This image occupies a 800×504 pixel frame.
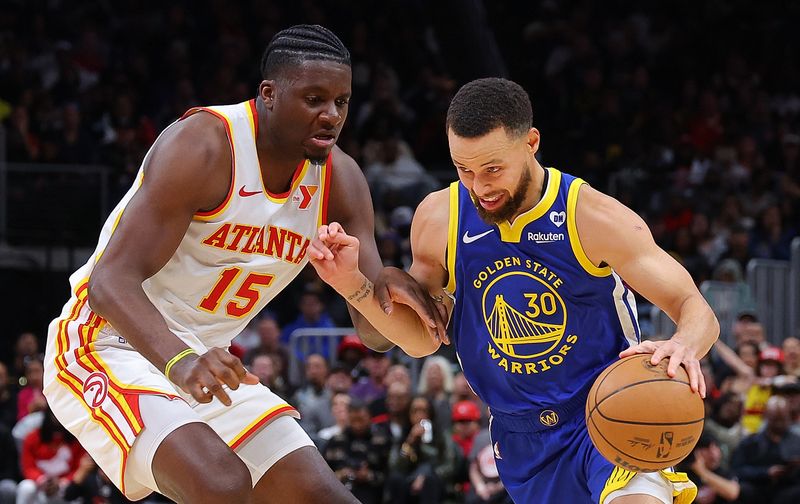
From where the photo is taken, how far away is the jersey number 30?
514 cm

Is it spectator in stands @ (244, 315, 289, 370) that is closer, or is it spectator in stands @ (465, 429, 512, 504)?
spectator in stands @ (465, 429, 512, 504)

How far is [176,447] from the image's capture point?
4621 mm

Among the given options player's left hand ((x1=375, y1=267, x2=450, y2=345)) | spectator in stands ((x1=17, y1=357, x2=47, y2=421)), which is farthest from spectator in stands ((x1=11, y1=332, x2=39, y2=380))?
player's left hand ((x1=375, y1=267, x2=450, y2=345))

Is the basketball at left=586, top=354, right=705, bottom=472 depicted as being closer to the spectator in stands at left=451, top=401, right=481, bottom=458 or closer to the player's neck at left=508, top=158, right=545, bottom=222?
the player's neck at left=508, top=158, right=545, bottom=222

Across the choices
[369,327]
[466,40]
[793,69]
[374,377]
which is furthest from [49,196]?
[793,69]

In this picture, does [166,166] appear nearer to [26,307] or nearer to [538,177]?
[538,177]

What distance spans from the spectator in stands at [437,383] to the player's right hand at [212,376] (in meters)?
6.52

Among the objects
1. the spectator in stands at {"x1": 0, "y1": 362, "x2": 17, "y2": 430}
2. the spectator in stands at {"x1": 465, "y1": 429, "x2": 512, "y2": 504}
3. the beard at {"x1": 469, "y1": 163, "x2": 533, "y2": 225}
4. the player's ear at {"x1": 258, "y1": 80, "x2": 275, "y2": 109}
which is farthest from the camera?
the spectator in stands at {"x1": 0, "y1": 362, "x2": 17, "y2": 430}

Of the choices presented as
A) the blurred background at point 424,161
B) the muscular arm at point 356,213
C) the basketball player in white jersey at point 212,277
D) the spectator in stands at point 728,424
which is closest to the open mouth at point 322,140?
the basketball player in white jersey at point 212,277

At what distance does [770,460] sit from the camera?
407 inches

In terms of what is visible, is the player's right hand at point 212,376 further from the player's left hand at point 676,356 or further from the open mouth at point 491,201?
the player's left hand at point 676,356

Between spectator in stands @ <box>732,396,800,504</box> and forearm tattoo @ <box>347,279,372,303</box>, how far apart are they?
6.06 meters

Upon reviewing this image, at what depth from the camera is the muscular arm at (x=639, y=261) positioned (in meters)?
4.66

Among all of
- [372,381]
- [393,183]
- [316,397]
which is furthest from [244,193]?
[393,183]
